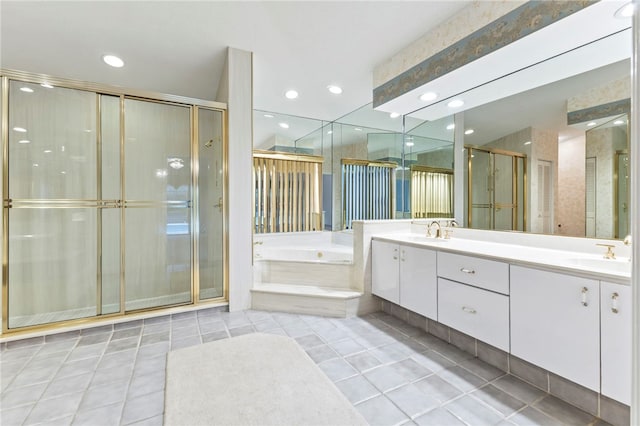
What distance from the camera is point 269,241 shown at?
4355 millimetres

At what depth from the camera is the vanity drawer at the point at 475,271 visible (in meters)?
1.84

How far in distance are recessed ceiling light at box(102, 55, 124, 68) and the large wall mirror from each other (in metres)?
3.60

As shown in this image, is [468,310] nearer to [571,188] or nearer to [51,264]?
[571,188]

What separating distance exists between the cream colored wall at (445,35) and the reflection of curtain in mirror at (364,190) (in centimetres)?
152

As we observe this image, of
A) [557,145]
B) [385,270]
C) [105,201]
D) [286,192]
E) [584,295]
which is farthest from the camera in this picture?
[286,192]

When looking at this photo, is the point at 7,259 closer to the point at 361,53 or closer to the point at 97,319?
the point at 97,319

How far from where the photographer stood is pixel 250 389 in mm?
1696

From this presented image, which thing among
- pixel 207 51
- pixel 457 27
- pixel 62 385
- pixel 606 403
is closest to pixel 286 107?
pixel 207 51

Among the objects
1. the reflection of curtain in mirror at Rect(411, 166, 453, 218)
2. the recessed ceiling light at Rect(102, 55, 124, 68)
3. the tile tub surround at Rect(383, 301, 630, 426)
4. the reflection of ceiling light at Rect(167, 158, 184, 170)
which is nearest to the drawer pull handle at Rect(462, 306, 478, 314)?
the tile tub surround at Rect(383, 301, 630, 426)

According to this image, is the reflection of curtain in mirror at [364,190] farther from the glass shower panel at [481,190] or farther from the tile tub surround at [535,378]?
the tile tub surround at [535,378]

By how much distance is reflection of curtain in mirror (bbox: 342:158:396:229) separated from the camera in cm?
433

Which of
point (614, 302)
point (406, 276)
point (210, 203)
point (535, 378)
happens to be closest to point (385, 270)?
point (406, 276)

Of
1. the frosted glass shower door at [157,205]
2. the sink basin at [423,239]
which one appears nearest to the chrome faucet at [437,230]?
the sink basin at [423,239]

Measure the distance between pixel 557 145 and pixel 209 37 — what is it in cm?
311
